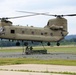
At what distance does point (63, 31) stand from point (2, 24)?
12.2 meters

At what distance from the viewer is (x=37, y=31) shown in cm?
6150

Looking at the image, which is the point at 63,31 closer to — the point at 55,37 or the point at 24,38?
the point at 55,37

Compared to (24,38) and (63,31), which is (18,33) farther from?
(63,31)

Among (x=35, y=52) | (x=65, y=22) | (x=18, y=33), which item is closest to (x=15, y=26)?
(x=18, y=33)

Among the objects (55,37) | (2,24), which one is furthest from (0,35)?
(55,37)

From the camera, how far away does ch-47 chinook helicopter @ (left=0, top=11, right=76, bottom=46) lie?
58094 mm

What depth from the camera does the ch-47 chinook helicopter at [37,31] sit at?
58094 mm

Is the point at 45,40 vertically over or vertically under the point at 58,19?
under

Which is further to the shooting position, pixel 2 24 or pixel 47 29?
pixel 47 29

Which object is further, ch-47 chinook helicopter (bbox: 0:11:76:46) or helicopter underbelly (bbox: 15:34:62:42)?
helicopter underbelly (bbox: 15:34:62:42)

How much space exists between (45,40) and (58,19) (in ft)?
15.1

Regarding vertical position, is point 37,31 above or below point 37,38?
above

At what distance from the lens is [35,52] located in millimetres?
60906

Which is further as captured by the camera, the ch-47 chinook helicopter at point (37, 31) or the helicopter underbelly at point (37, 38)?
the helicopter underbelly at point (37, 38)
